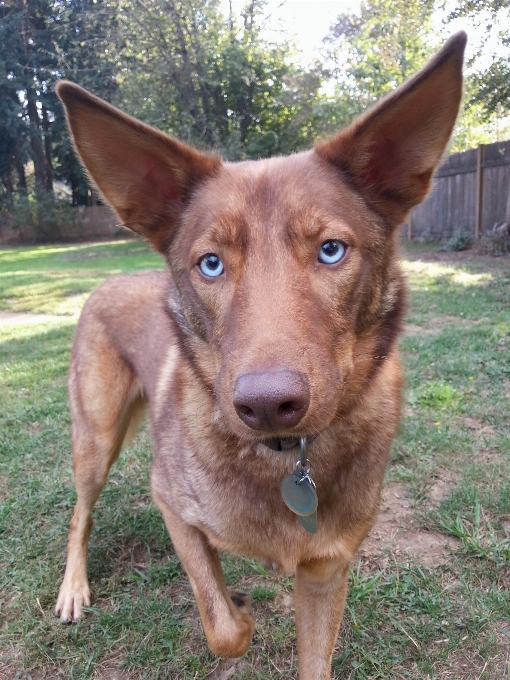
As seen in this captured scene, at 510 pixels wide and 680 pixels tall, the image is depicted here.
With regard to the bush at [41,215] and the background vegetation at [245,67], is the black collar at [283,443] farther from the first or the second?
the bush at [41,215]

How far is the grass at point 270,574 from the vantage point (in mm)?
2490

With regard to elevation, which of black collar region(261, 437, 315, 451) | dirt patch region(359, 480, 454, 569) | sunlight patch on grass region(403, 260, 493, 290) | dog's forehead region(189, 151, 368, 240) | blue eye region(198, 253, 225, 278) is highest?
dog's forehead region(189, 151, 368, 240)

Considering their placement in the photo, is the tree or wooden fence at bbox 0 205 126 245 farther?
wooden fence at bbox 0 205 126 245

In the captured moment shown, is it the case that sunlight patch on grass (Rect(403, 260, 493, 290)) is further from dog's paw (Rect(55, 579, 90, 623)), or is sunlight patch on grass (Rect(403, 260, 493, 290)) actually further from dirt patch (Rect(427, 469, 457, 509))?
dog's paw (Rect(55, 579, 90, 623))

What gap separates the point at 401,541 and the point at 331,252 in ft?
A: 6.74

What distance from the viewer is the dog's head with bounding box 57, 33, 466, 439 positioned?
62.1 inches

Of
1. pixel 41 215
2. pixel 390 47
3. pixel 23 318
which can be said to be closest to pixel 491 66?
pixel 390 47

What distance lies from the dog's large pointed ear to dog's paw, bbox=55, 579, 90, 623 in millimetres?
1821

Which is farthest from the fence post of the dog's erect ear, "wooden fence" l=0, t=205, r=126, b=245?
"wooden fence" l=0, t=205, r=126, b=245

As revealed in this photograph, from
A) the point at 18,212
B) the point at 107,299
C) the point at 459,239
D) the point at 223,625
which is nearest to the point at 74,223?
the point at 18,212

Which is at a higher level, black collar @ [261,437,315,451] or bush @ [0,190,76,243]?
bush @ [0,190,76,243]

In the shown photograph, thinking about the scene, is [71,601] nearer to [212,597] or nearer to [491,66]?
[212,597]

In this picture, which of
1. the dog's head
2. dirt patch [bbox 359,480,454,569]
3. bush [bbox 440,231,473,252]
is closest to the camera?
the dog's head

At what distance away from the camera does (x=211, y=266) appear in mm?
1946
